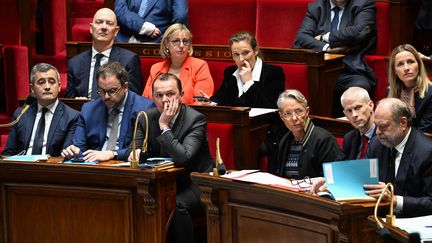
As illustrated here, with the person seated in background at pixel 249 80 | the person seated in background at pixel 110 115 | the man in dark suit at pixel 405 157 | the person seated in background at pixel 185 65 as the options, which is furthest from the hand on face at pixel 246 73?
the man in dark suit at pixel 405 157

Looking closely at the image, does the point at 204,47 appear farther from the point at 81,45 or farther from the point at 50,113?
the point at 50,113

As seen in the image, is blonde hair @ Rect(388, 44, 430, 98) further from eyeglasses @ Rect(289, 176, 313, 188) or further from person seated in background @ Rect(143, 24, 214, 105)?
person seated in background @ Rect(143, 24, 214, 105)

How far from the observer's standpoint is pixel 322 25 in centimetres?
477

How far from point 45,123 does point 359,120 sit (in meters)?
1.37

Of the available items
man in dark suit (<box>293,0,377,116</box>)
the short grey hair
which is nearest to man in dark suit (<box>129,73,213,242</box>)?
the short grey hair

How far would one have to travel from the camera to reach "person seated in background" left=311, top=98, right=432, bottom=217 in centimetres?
303

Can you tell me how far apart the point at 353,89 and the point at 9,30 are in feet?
8.93

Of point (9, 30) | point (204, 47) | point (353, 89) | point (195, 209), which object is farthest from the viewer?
point (9, 30)

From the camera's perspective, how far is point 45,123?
13.3 feet

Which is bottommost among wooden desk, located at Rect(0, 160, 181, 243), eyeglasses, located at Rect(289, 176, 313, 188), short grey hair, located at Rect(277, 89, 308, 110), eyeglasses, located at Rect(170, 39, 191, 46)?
wooden desk, located at Rect(0, 160, 181, 243)

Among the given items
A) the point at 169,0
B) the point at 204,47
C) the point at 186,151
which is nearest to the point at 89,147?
the point at 186,151

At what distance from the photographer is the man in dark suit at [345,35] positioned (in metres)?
4.58

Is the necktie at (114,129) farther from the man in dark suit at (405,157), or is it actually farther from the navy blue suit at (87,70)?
the man in dark suit at (405,157)

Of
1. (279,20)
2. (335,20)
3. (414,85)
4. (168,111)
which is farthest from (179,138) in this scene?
(279,20)
